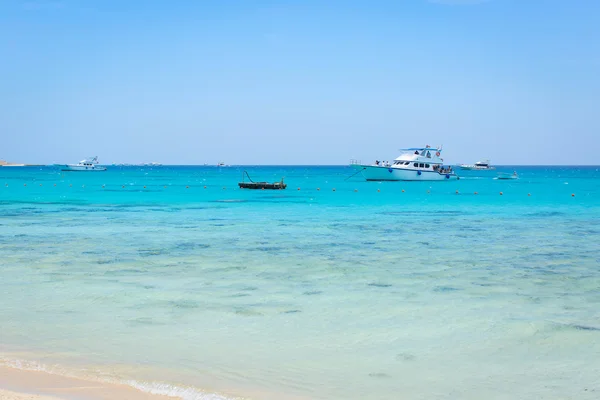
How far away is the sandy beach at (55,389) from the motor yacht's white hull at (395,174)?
78979mm

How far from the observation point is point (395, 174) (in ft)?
278

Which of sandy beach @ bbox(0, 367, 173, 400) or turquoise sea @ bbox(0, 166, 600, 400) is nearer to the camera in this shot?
sandy beach @ bbox(0, 367, 173, 400)

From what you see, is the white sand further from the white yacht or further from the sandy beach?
the white yacht

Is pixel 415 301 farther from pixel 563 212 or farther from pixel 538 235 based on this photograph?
pixel 563 212

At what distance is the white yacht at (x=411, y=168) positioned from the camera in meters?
84.5

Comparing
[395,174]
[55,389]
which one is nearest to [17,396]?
[55,389]

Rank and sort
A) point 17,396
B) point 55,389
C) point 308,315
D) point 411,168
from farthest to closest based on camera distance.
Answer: point 411,168, point 308,315, point 55,389, point 17,396

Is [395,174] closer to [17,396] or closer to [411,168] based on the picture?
[411,168]

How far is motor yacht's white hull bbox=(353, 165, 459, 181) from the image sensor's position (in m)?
84.5

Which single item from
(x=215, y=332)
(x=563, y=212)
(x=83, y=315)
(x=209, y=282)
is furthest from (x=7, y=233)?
(x=563, y=212)

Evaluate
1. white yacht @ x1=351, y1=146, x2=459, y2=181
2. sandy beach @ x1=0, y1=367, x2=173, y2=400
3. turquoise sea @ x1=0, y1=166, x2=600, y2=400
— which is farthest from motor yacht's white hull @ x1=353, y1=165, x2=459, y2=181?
sandy beach @ x1=0, y1=367, x2=173, y2=400

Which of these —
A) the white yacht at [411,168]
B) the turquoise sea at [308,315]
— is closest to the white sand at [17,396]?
the turquoise sea at [308,315]

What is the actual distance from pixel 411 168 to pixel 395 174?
234cm

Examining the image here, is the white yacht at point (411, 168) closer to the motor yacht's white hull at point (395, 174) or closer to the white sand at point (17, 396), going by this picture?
the motor yacht's white hull at point (395, 174)
